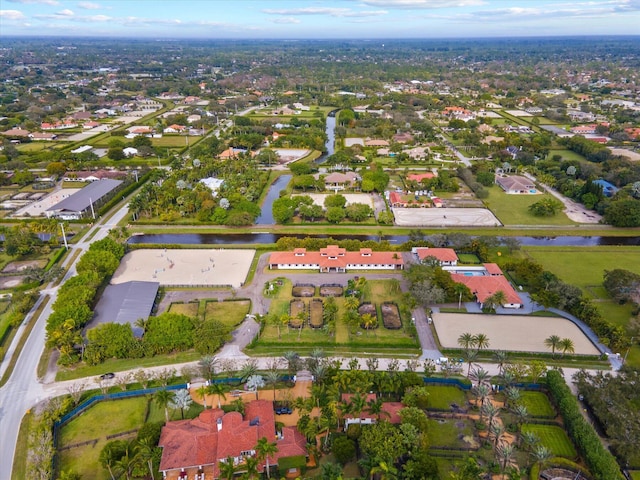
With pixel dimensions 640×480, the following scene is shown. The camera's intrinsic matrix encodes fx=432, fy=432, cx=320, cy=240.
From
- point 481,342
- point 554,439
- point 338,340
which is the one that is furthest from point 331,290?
point 554,439

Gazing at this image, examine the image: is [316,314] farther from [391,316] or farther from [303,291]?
[391,316]

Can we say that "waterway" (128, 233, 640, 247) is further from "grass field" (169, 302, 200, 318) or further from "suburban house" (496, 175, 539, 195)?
"suburban house" (496, 175, 539, 195)

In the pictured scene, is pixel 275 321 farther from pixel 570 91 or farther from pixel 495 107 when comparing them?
pixel 570 91

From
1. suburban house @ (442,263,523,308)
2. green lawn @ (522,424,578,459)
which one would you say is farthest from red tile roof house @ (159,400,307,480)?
suburban house @ (442,263,523,308)

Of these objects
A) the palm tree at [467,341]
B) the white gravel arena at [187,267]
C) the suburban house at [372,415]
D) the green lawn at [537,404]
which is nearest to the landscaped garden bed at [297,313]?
the white gravel arena at [187,267]

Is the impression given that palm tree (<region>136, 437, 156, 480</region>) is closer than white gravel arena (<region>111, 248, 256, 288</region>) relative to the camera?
Yes
